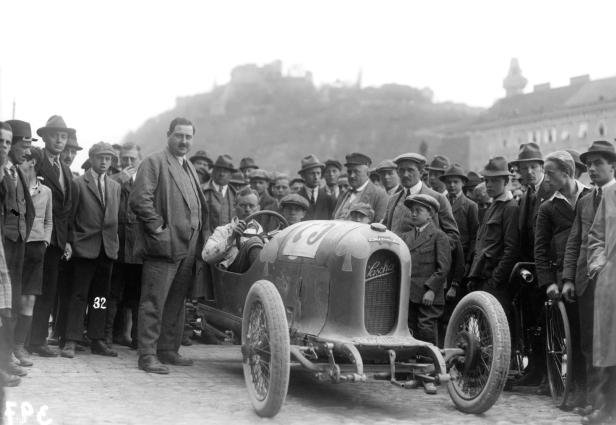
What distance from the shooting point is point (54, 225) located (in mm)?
8195

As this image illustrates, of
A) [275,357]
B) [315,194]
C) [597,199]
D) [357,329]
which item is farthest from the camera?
[315,194]

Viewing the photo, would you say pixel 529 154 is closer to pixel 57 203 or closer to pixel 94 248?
pixel 94 248

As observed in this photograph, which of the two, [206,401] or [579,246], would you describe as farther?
[579,246]

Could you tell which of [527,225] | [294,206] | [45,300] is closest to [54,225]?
[45,300]

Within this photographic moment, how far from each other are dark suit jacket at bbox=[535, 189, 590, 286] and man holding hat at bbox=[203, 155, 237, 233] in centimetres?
479

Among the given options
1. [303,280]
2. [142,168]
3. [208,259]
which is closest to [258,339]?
[303,280]

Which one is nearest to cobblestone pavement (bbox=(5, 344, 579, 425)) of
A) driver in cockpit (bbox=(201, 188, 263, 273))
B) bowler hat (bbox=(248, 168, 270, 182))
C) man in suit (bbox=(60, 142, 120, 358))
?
man in suit (bbox=(60, 142, 120, 358))

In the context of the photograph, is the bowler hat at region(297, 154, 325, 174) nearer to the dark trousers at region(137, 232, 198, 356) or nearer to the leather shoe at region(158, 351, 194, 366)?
the dark trousers at region(137, 232, 198, 356)

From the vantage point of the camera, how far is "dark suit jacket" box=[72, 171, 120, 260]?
8570mm

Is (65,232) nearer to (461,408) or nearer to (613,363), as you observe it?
(461,408)

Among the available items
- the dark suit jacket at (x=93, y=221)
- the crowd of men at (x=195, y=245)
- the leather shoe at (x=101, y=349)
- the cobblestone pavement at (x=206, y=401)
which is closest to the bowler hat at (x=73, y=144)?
the crowd of men at (x=195, y=245)

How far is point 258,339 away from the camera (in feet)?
20.4

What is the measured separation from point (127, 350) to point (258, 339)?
3.46 meters

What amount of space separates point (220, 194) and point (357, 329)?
500 centimetres
